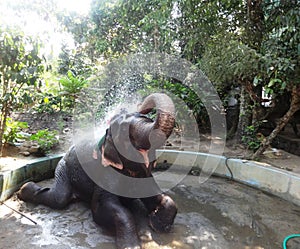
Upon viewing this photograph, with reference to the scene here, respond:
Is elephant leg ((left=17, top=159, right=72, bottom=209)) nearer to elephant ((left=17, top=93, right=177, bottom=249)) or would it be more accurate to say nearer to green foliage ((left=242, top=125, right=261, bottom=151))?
elephant ((left=17, top=93, right=177, bottom=249))

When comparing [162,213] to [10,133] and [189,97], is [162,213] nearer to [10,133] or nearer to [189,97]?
[10,133]

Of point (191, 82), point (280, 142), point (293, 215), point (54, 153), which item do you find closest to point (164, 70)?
point (191, 82)

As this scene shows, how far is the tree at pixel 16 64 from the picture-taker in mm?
3156

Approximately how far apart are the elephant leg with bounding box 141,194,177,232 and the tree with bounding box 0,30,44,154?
6.95 feet

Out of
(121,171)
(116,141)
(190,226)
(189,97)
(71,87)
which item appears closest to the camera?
(116,141)

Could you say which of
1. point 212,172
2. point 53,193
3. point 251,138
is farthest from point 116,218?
point 251,138

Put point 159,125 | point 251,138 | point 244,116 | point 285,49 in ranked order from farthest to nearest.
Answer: point 244,116 → point 251,138 → point 285,49 → point 159,125

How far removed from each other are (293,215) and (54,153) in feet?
12.0

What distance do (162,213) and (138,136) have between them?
95cm

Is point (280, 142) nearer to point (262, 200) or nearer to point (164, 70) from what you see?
point (262, 200)

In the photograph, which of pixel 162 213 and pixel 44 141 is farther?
pixel 44 141

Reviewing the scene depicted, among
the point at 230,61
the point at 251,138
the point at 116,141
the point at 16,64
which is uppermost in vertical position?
the point at 230,61

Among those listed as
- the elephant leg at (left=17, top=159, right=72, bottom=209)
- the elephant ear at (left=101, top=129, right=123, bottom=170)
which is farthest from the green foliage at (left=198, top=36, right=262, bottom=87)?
the elephant leg at (left=17, top=159, right=72, bottom=209)

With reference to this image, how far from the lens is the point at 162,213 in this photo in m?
2.69
